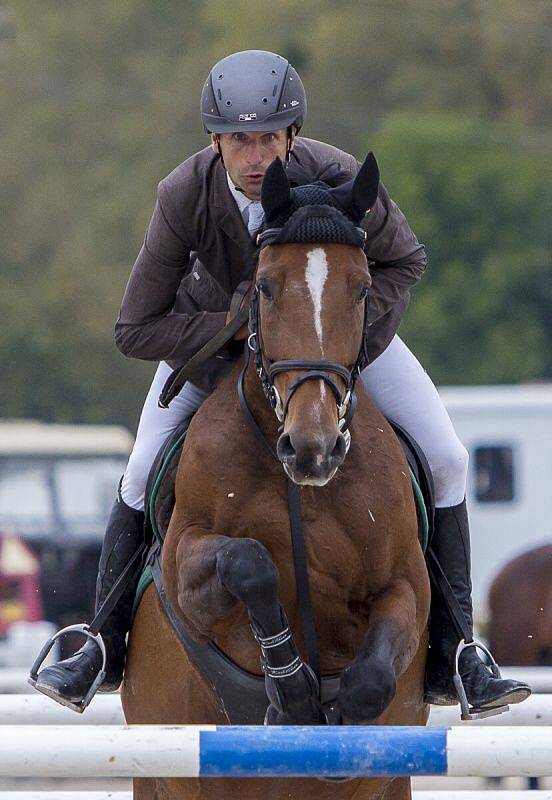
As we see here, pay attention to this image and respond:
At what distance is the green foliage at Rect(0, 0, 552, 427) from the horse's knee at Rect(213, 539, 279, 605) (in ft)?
77.7

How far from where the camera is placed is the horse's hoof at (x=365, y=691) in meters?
3.80

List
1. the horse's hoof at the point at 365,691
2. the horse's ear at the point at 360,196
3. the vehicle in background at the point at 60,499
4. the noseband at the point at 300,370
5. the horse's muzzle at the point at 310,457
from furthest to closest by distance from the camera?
the vehicle in background at the point at 60,499
the horse's ear at the point at 360,196
the horse's hoof at the point at 365,691
the noseband at the point at 300,370
the horse's muzzle at the point at 310,457

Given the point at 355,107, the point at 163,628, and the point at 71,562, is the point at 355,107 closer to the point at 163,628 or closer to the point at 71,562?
the point at 71,562

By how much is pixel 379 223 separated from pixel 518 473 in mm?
12572

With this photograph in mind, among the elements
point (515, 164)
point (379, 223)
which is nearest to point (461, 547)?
point (379, 223)

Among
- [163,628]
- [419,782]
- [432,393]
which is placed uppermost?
[432,393]

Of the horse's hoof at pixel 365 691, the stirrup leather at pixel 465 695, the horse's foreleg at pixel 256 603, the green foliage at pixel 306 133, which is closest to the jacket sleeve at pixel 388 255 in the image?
the horse's foreleg at pixel 256 603

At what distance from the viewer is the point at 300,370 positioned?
12.2ft

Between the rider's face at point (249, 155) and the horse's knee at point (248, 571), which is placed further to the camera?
the rider's face at point (249, 155)

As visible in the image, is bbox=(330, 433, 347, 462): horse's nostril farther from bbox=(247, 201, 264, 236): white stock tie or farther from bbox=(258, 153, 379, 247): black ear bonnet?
bbox=(247, 201, 264, 236): white stock tie

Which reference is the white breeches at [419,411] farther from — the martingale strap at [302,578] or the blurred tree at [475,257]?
the blurred tree at [475,257]

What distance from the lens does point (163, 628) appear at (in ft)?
15.2

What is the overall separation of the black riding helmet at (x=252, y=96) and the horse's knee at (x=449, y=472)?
1156mm

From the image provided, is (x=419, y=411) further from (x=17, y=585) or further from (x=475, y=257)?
(x=475, y=257)
